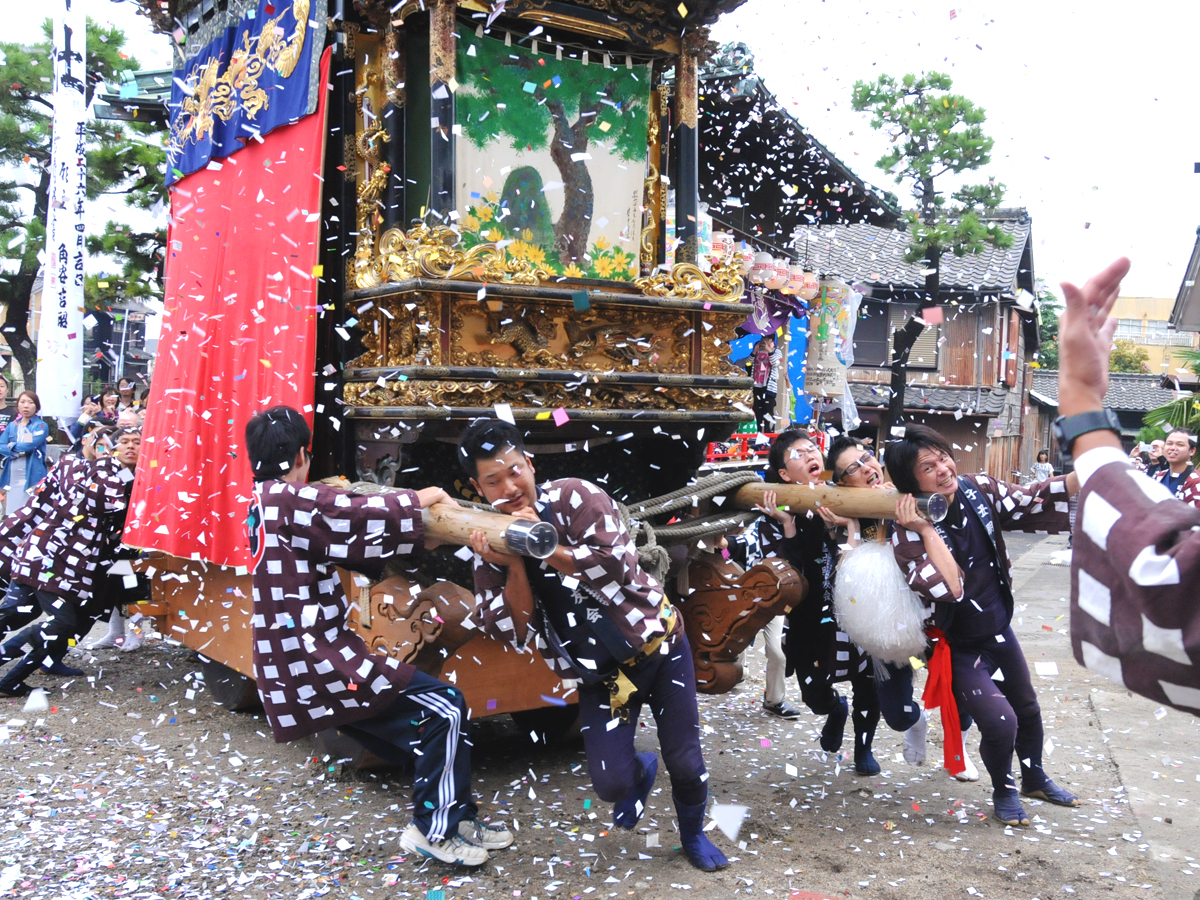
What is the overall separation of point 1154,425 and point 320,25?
9013 mm

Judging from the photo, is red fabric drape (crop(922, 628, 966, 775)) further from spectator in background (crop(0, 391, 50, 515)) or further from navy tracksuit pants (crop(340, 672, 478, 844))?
spectator in background (crop(0, 391, 50, 515))

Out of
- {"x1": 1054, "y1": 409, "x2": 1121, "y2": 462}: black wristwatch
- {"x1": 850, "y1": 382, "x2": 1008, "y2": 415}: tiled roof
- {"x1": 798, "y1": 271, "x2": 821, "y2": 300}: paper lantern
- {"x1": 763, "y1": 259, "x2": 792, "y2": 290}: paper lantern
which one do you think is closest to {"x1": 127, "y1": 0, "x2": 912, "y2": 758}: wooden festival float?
{"x1": 1054, "y1": 409, "x2": 1121, "y2": 462}: black wristwatch

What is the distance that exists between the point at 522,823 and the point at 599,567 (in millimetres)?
1549

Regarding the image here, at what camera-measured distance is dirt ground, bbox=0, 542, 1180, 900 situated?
12.9 ft

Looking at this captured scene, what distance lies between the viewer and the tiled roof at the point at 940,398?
76.0 feet

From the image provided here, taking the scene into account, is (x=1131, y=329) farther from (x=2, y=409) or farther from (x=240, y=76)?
(x=240, y=76)

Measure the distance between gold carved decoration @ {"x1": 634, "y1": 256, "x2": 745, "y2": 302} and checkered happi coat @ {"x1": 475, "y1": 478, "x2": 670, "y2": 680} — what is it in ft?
6.84

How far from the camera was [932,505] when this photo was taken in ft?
14.5

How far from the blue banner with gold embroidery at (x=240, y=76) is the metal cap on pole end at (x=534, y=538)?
128 inches

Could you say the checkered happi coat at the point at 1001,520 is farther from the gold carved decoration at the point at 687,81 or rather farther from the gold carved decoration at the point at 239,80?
the gold carved decoration at the point at 239,80

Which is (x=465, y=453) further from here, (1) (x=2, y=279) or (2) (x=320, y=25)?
(1) (x=2, y=279)

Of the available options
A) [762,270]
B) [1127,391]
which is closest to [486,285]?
[762,270]

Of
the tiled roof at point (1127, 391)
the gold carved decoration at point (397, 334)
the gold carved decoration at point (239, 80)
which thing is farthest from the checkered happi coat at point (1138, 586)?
the tiled roof at point (1127, 391)

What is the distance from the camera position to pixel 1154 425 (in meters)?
10.2
